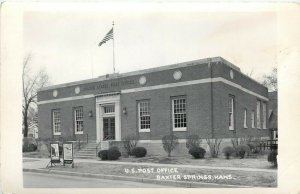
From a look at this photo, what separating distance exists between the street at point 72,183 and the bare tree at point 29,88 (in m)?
1.14

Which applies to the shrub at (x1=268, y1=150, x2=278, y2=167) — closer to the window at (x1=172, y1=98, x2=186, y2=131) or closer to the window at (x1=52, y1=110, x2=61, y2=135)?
the window at (x1=172, y1=98, x2=186, y2=131)

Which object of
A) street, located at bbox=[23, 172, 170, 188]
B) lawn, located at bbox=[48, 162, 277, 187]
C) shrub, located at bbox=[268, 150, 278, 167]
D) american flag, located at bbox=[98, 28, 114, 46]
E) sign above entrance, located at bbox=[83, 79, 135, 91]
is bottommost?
street, located at bbox=[23, 172, 170, 188]

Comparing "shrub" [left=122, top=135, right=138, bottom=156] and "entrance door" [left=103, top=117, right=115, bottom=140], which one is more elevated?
"entrance door" [left=103, top=117, right=115, bottom=140]

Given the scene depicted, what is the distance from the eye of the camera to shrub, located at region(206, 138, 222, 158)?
506 inches

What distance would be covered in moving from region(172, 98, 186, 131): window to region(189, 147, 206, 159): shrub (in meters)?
1.74

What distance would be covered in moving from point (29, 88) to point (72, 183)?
257cm

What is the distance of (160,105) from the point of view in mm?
14914

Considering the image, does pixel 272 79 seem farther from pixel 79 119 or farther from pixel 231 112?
pixel 79 119

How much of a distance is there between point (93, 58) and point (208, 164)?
3.91 m

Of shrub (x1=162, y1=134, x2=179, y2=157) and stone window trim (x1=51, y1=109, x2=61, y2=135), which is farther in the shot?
stone window trim (x1=51, y1=109, x2=61, y2=135)

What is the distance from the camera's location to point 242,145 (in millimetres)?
13492

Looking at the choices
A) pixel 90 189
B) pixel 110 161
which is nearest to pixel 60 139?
pixel 110 161

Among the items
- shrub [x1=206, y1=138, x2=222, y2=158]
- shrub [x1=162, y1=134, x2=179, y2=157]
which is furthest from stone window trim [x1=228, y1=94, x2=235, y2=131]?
shrub [x1=162, y1=134, x2=179, y2=157]

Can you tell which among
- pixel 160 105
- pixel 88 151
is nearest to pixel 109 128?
pixel 88 151
